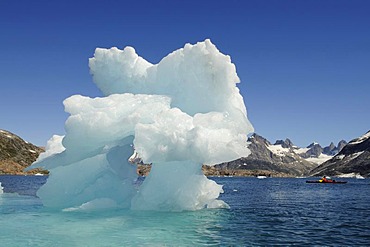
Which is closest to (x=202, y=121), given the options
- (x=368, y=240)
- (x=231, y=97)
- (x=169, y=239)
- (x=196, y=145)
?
(x=196, y=145)

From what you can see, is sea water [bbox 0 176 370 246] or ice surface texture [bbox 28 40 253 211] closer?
sea water [bbox 0 176 370 246]

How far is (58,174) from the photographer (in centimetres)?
4034

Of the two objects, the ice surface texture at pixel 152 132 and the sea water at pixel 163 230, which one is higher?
the ice surface texture at pixel 152 132

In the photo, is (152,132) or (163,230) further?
(152,132)

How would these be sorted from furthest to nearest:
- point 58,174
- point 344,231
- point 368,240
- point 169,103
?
point 58,174 → point 169,103 → point 344,231 → point 368,240

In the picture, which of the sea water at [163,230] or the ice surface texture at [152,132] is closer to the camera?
the sea water at [163,230]

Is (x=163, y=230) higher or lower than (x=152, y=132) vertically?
lower

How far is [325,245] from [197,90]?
18382 millimetres

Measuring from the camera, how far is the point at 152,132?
31844 millimetres

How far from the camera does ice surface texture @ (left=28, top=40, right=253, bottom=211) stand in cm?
3225

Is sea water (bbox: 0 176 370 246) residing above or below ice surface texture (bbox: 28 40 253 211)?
below

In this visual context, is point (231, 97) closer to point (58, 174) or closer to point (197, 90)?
point (197, 90)

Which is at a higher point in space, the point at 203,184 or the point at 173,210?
the point at 203,184

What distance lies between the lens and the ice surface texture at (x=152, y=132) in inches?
1270
